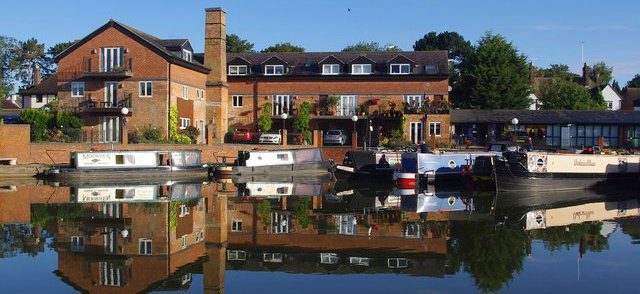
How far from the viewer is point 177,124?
49406 mm

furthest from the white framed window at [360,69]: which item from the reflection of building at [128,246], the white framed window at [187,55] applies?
the reflection of building at [128,246]

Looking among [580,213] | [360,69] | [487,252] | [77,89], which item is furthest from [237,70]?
[487,252]

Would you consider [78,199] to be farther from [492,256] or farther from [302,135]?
[302,135]

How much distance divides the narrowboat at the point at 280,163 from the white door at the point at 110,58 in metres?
13.2

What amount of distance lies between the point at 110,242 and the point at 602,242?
43.2ft

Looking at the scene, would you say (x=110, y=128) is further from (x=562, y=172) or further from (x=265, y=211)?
(x=562, y=172)

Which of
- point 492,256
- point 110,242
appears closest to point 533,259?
point 492,256

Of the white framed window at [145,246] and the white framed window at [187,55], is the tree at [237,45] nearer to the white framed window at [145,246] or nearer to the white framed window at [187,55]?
the white framed window at [187,55]

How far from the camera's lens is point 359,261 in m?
16.1

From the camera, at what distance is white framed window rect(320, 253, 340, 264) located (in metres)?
15.9

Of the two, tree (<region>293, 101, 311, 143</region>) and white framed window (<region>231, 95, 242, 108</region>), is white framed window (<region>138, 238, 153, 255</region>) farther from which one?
white framed window (<region>231, 95, 242, 108</region>)

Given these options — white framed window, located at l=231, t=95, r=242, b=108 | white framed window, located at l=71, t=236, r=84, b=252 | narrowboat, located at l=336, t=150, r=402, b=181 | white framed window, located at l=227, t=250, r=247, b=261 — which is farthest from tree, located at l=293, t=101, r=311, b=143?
white framed window, located at l=227, t=250, r=247, b=261

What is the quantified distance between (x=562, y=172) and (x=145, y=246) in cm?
2288

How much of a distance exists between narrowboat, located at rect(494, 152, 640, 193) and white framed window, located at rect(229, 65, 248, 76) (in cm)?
3123
